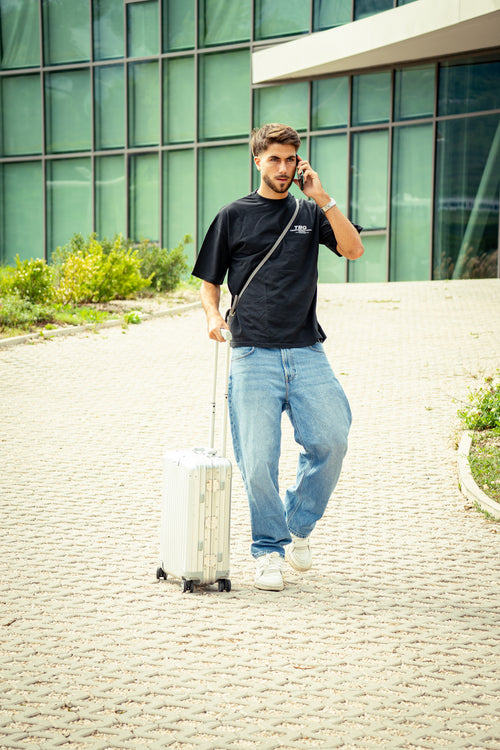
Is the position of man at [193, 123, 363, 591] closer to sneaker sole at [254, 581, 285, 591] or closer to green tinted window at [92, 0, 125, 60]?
sneaker sole at [254, 581, 285, 591]

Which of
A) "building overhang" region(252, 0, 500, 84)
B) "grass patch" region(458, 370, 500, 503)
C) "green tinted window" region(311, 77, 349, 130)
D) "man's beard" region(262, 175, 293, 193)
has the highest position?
"building overhang" region(252, 0, 500, 84)

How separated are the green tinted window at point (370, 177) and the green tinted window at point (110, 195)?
6010 millimetres

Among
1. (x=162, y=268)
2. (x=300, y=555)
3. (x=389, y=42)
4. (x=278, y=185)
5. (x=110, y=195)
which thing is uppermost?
(x=389, y=42)

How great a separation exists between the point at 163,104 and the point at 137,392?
555 inches

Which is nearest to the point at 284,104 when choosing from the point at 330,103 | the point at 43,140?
the point at 330,103

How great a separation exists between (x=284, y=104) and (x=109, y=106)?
4.64 meters

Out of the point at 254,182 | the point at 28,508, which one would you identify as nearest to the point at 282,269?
the point at 28,508

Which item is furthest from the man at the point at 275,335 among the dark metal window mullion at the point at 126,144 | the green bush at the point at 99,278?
the dark metal window mullion at the point at 126,144

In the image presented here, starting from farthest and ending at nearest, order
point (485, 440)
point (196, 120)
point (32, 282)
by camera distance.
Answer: point (196, 120) < point (32, 282) < point (485, 440)

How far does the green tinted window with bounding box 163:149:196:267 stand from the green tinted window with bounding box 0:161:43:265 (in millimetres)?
3722

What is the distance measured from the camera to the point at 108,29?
2233 centimetres

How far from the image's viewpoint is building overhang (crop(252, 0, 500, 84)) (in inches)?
620

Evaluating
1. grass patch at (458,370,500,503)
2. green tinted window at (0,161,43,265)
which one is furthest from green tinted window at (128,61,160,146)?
grass patch at (458,370,500,503)

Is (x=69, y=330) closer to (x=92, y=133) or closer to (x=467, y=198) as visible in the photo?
(x=467, y=198)
